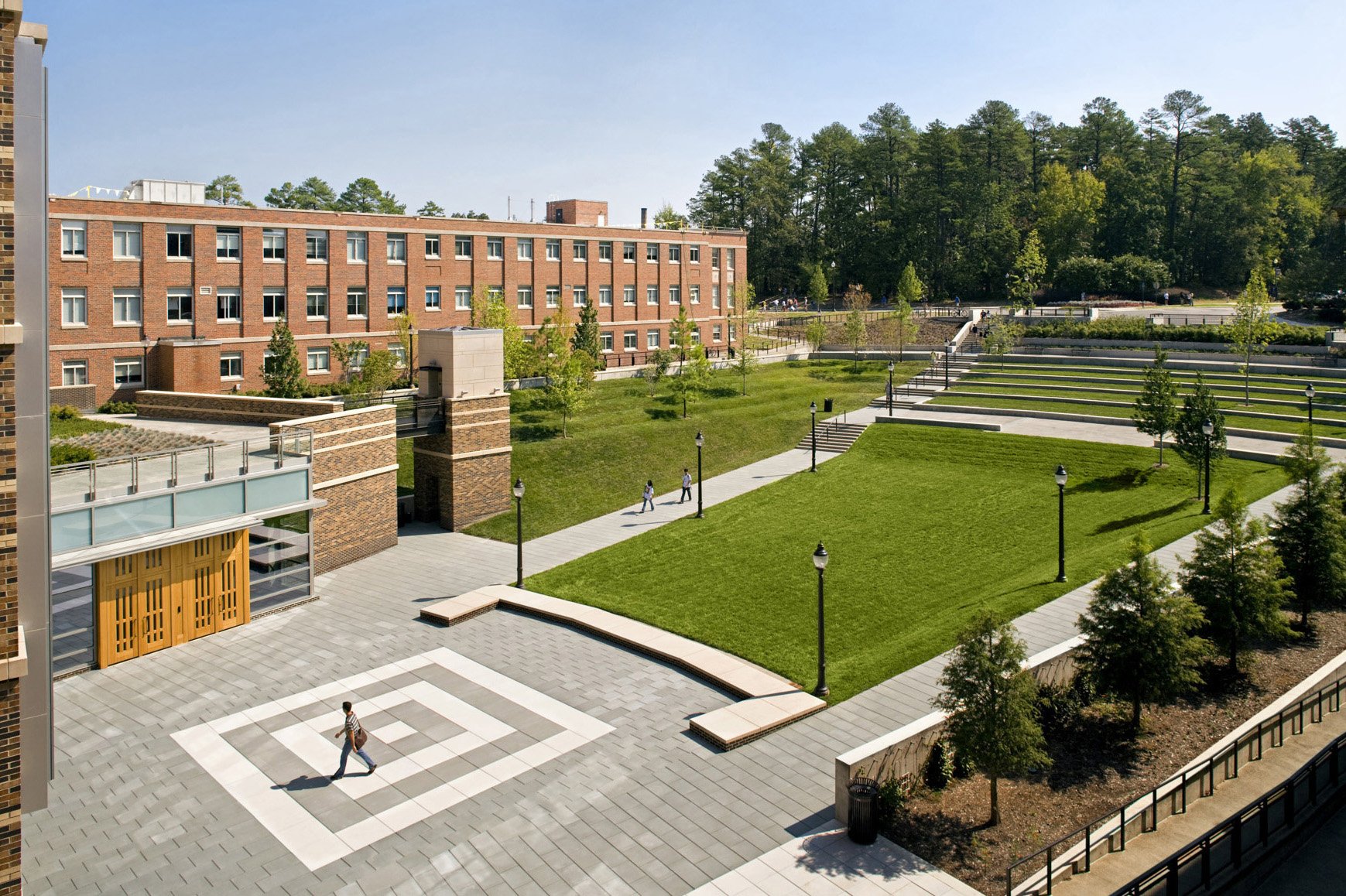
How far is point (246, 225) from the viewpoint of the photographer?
147 ft

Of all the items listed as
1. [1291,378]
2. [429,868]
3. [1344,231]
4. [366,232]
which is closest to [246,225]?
[366,232]

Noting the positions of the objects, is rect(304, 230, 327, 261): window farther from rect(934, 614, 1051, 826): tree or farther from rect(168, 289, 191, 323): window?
rect(934, 614, 1051, 826): tree

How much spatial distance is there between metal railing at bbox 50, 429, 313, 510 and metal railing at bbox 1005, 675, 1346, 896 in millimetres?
18652

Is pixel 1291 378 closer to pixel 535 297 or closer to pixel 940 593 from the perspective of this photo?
pixel 940 593

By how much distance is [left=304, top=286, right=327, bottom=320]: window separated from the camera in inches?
1879

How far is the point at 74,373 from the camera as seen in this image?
4012cm

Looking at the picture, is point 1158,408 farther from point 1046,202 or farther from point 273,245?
point 1046,202

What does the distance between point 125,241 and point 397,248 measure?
13399 millimetres

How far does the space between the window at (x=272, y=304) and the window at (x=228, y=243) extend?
2126 millimetres

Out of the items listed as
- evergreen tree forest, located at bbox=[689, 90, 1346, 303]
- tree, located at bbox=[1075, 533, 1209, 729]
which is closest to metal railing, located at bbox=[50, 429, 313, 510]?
tree, located at bbox=[1075, 533, 1209, 729]

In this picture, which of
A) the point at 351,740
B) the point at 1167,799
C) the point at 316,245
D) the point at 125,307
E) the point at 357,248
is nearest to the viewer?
the point at 1167,799

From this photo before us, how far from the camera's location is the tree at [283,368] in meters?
42.3

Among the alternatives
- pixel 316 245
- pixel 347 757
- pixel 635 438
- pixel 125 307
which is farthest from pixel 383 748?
pixel 316 245

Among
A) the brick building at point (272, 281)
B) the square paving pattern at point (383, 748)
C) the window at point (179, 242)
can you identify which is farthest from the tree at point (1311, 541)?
the window at point (179, 242)
